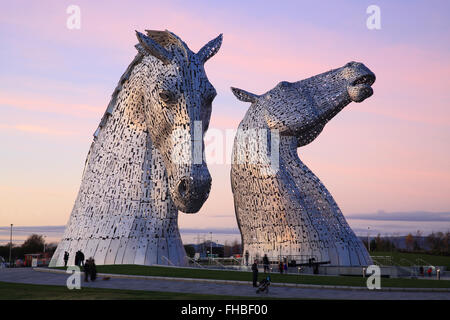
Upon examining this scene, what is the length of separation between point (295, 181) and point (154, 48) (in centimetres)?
1740

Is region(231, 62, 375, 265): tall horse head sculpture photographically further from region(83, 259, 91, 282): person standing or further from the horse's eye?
the horse's eye

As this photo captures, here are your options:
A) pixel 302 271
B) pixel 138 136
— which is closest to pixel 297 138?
pixel 302 271

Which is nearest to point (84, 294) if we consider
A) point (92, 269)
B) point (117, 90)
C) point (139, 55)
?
point (92, 269)

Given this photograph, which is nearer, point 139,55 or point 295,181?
point 139,55

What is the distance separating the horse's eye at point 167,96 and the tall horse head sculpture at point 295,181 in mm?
17117

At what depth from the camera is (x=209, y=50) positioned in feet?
42.2

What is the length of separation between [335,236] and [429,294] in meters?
13.9

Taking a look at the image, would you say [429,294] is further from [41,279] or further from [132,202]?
[41,279]

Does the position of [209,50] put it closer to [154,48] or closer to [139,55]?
[154,48]

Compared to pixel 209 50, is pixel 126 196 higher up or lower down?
lower down

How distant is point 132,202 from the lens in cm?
1488

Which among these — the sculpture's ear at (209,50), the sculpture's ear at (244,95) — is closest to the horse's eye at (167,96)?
the sculpture's ear at (209,50)

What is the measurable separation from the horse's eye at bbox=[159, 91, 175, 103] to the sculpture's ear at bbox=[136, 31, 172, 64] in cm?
82

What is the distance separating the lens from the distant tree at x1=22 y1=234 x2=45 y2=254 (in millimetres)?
85075
